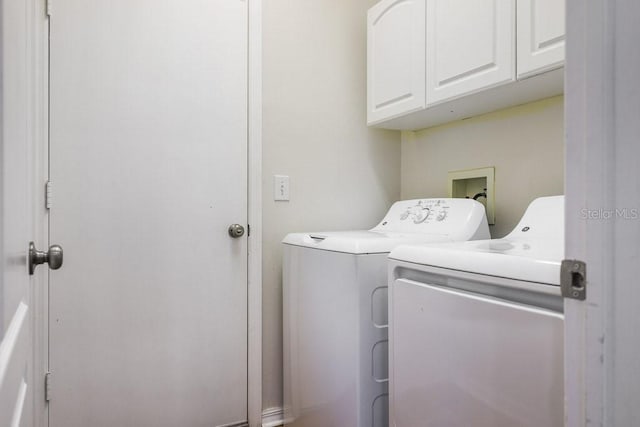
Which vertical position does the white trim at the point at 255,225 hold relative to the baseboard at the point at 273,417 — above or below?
above

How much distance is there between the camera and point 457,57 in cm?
142

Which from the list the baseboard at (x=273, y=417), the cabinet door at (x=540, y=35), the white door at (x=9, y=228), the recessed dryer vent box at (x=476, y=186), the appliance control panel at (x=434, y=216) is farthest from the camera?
the baseboard at (x=273, y=417)

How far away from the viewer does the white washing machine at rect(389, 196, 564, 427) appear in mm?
739

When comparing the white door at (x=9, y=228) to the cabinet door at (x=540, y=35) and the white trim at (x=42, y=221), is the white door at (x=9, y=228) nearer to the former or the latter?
the white trim at (x=42, y=221)

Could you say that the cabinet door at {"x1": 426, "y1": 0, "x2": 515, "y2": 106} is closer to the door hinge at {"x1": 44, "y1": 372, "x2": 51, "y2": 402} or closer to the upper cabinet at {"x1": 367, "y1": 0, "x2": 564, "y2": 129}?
the upper cabinet at {"x1": 367, "y1": 0, "x2": 564, "y2": 129}

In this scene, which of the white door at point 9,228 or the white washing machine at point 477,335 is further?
the white washing machine at point 477,335

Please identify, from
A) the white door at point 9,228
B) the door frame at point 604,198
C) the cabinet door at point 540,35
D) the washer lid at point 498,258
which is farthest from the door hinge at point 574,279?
the cabinet door at point 540,35

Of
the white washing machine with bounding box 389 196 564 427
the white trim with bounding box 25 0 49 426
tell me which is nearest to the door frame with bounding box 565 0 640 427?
the white washing machine with bounding box 389 196 564 427

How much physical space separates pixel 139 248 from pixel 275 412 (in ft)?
3.14

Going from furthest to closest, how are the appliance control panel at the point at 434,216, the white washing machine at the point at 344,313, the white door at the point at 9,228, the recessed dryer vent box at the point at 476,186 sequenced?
1. the recessed dryer vent box at the point at 476,186
2. the appliance control panel at the point at 434,216
3. the white washing machine at the point at 344,313
4. the white door at the point at 9,228

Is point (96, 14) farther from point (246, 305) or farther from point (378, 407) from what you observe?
point (378, 407)

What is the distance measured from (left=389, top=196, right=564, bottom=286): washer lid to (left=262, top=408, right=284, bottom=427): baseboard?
1.10 m

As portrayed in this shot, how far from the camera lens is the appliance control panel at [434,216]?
59.5 inches

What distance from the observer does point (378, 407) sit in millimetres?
1237
